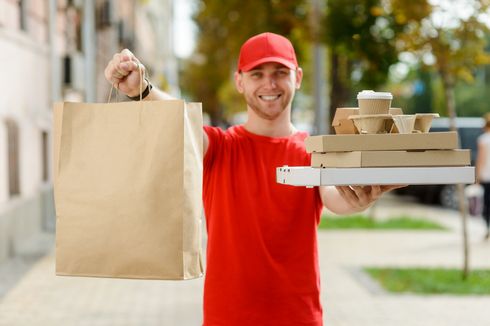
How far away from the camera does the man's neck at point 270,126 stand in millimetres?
3438

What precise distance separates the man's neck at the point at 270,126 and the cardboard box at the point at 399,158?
0.80 m

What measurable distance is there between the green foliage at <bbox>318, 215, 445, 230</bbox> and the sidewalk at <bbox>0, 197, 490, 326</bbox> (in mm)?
4169


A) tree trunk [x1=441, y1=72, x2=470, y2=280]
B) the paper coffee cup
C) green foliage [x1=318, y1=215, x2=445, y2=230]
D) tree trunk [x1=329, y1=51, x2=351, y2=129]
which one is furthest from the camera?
tree trunk [x1=329, y1=51, x2=351, y2=129]

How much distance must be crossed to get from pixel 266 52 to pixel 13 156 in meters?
11.7

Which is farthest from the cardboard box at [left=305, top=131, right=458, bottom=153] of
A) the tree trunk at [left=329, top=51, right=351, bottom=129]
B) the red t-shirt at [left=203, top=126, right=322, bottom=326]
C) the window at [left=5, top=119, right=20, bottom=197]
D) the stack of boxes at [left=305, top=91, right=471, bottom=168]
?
the tree trunk at [left=329, top=51, right=351, bottom=129]

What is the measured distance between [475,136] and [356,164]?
63.9 ft

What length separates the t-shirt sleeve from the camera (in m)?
3.37

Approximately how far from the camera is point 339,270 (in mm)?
11445

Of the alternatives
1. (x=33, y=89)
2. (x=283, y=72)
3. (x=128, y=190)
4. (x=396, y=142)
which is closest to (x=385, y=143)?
(x=396, y=142)

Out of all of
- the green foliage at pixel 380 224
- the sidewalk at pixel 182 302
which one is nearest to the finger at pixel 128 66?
the sidewalk at pixel 182 302

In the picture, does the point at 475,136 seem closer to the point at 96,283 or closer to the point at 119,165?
the point at 96,283

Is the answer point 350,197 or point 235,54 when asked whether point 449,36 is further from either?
point 235,54

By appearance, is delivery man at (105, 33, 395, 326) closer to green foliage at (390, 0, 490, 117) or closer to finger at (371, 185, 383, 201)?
finger at (371, 185, 383, 201)

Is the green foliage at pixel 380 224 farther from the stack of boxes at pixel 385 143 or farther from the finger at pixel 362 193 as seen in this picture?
the stack of boxes at pixel 385 143
